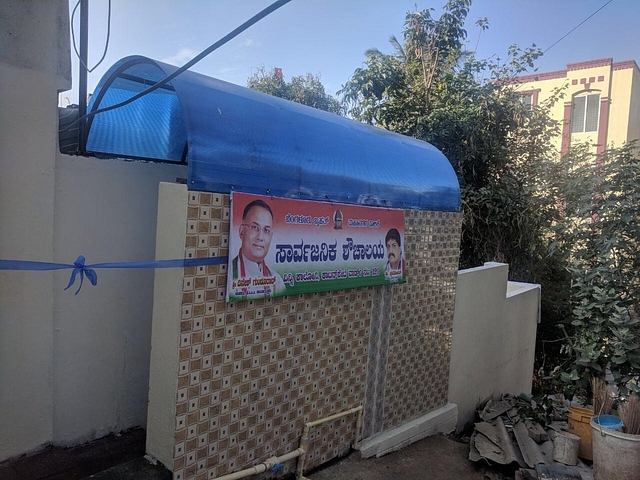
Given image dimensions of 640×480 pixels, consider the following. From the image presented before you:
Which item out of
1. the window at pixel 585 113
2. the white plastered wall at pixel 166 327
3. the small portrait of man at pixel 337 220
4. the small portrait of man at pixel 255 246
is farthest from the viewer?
the window at pixel 585 113

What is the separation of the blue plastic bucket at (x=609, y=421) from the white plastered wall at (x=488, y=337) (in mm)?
1627

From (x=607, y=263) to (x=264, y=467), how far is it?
4.96 m

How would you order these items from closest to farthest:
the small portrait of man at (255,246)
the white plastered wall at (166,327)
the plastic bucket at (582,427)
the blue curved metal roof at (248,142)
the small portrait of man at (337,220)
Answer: the white plastered wall at (166,327) < the blue curved metal roof at (248,142) < the small portrait of man at (255,246) < the small portrait of man at (337,220) < the plastic bucket at (582,427)

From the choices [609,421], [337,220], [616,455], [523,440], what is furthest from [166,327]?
[523,440]

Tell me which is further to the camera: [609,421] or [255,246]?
[609,421]

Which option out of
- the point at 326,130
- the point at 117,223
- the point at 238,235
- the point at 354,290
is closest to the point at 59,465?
the point at 117,223

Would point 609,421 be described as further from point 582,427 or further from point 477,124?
point 477,124

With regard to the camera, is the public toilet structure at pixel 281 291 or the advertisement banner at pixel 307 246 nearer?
the public toilet structure at pixel 281 291

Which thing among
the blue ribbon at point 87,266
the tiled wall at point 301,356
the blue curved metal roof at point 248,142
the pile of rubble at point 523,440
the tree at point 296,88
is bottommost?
the pile of rubble at point 523,440

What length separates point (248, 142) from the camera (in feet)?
10.4

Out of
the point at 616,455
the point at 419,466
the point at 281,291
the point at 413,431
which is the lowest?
the point at 419,466

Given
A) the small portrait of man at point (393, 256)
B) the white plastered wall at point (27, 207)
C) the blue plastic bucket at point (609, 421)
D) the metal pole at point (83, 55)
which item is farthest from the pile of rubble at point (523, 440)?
the metal pole at point (83, 55)

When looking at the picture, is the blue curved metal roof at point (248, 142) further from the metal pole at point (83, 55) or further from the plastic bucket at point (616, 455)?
the plastic bucket at point (616, 455)

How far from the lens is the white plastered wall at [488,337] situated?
5.92 m
